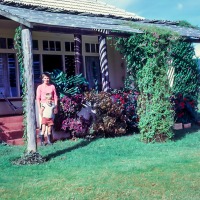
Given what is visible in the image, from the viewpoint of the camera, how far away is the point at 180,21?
47.0 ft

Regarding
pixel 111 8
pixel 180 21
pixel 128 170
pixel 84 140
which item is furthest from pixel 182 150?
pixel 111 8

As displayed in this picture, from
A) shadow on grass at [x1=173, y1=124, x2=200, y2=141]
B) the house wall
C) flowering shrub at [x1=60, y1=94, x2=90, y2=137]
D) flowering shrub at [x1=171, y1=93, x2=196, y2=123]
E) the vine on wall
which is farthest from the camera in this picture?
the house wall

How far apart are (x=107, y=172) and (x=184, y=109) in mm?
6443

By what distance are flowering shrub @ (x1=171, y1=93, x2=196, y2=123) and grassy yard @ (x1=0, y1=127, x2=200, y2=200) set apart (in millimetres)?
2405

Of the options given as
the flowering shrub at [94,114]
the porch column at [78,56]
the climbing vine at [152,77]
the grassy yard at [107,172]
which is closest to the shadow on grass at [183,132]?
the grassy yard at [107,172]

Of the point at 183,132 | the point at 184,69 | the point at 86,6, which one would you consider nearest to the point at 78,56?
the point at 184,69

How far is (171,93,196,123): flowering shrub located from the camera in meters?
11.7

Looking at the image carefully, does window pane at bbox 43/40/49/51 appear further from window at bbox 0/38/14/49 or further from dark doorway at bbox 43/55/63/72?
window at bbox 0/38/14/49

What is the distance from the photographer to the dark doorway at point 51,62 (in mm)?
13780

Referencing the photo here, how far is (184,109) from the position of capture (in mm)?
12109

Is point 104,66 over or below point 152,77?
over

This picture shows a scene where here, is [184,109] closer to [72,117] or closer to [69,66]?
[72,117]

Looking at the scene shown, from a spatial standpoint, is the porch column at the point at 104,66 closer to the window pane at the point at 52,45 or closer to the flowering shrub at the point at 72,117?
the flowering shrub at the point at 72,117

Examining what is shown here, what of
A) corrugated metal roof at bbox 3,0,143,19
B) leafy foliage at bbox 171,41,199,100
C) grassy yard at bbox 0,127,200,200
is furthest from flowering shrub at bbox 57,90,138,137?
corrugated metal roof at bbox 3,0,143,19
